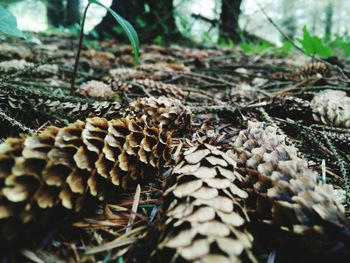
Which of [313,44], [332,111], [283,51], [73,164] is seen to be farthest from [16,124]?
[283,51]

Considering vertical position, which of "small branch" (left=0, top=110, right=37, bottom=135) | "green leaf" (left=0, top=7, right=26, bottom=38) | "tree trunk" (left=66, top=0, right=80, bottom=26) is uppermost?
"tree trunk" (left=66, top=0, right=80, bottom=26)

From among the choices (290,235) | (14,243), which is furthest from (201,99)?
(14,243)

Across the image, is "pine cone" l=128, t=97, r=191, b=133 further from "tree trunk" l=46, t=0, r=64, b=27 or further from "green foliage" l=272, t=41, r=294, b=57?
"tree trunk" l=46, t=0, r=64, b=27

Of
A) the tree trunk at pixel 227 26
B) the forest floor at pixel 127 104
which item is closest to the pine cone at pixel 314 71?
the forest floor at pixel 127 104

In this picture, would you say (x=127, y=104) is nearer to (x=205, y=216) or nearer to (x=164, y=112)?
(x=164, y=112)

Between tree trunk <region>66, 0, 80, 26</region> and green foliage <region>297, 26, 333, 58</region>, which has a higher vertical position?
tree trunk <region>66, 0, 80, 26</region>

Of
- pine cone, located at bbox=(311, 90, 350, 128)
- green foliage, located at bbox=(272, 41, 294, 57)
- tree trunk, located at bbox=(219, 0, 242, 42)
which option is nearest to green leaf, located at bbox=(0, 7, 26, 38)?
pine cone, located at bbox=(311, 90, 350, 128)

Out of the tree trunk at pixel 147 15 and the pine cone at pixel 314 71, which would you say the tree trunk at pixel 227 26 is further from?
the pine cone at pixel 314 71
